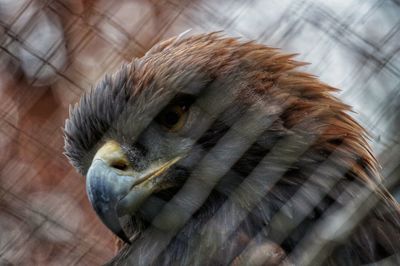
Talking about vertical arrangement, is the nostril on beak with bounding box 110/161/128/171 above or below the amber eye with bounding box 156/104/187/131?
below

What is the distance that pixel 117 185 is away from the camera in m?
1.79

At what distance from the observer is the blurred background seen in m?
2.21

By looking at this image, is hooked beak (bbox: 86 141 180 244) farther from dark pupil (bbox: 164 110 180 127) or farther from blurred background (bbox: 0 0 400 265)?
blurred background (bbox: 0 0 400 265)

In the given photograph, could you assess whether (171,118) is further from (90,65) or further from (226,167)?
(90,65)

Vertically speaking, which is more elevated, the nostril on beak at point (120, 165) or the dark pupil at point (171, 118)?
the dark pupil at point (171, 118)

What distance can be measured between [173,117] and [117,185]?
0.23 meters

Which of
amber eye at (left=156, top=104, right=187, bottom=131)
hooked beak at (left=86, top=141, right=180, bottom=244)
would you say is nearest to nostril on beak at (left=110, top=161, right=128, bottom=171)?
hooked beak at (left=86, top=141, right=180, bottom=244)

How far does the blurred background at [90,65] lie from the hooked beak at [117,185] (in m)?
0.48

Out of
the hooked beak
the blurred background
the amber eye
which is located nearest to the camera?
the hooked beak

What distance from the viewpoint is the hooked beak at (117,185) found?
178 cm

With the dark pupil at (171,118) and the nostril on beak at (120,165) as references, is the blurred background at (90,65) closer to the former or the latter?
the dark pupil at (171,118)

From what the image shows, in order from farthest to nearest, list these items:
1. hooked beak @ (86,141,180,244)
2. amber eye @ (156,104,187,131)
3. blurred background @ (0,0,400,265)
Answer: blurred background @ (0,0,400,265) < amber eye @ (156,104,187,131) < hooked beak @ (86,141,180,244)

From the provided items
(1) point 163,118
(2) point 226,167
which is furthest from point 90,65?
(2) point 226,167

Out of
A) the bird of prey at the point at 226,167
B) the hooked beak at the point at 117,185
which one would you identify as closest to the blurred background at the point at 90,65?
the bird of prey at the point at 226,167
